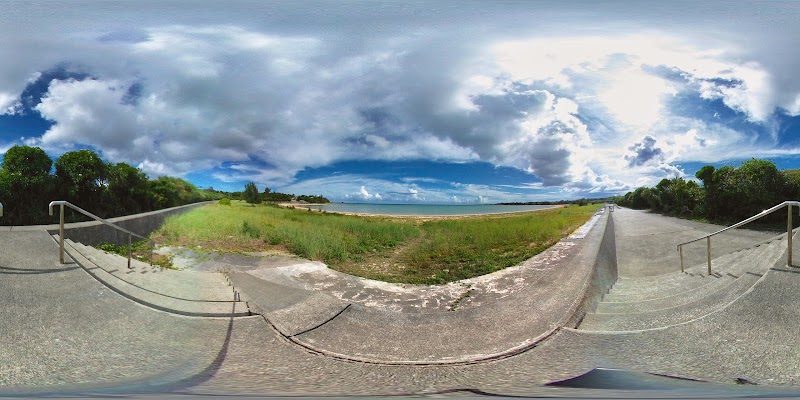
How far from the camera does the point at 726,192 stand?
2.12 m

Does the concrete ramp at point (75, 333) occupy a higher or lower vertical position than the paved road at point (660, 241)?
lower

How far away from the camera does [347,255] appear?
329 centimetres

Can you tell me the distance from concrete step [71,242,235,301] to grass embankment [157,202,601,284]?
8.9 inches

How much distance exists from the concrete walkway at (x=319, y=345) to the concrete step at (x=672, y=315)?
7 centimetres

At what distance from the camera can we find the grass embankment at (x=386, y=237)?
2416mm

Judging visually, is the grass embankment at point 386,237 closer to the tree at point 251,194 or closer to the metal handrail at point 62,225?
the tree at point 251,194

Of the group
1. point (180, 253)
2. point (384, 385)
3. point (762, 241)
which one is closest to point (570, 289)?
point (762, 241)

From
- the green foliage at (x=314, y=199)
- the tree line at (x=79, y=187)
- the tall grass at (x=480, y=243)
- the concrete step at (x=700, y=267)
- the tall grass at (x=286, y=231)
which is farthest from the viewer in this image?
the tall grass at (x=480, y=243)

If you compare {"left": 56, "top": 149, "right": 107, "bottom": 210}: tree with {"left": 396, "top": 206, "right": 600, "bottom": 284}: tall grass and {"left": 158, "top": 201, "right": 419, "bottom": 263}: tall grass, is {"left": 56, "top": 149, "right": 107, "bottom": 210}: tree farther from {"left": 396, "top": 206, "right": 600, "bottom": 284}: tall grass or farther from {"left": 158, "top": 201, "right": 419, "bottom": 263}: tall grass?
{"left": 396, "top": 206, "right": 600, "bottom": 284}: tall grass

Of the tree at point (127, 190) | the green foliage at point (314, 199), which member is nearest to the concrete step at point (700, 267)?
the green foliage at point (314, 199)

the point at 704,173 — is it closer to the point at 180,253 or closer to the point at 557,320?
the point at 557,320

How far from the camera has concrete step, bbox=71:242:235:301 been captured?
2.09 m

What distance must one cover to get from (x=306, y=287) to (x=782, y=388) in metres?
3.17

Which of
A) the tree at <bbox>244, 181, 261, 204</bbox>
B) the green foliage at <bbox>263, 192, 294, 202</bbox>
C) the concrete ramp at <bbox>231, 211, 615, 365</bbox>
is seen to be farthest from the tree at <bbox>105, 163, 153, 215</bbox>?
the concrete ramp at <bbox>231, 211, 615, 365</bbox>
